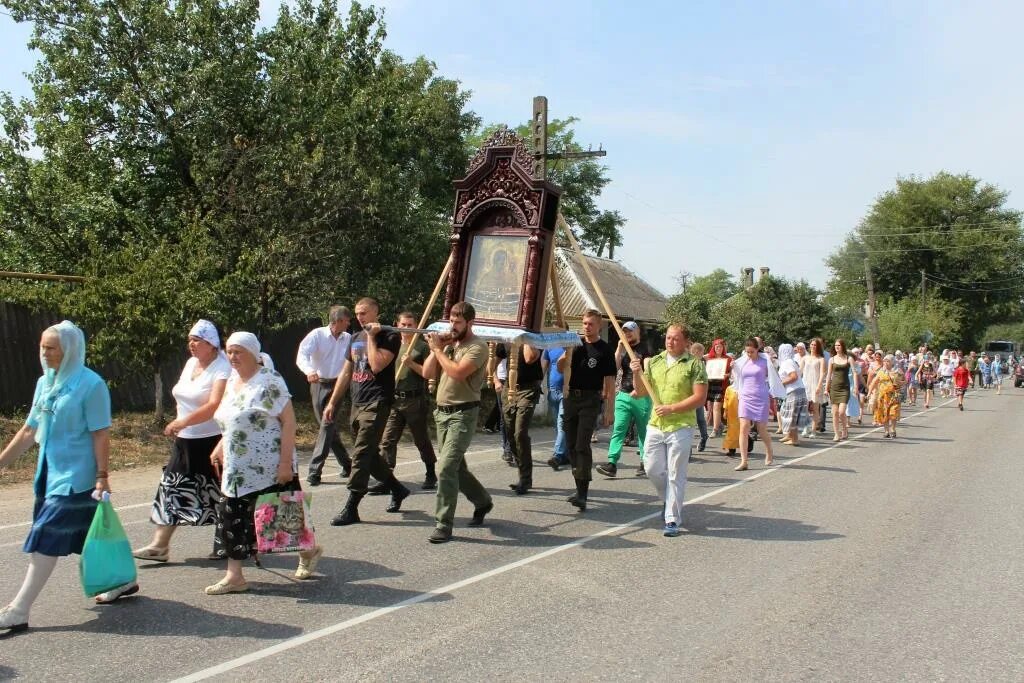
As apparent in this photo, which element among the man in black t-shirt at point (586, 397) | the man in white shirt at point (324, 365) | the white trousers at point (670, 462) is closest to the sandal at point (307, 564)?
the white trousers at point (670, 462)

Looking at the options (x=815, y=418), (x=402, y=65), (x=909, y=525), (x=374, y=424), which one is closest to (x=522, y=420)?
(x=374, y=424)

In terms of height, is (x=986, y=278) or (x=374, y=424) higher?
(x=986, y=278)

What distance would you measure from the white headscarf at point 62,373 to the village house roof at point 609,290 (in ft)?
90.6

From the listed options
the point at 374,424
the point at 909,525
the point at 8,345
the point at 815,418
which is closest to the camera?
the point at 374,424

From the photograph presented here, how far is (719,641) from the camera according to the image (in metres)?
5.09

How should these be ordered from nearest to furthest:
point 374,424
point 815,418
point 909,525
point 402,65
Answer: point 374,424 → point 909,525 → point 815,418 → point 402,65

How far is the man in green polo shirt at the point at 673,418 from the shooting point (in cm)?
786

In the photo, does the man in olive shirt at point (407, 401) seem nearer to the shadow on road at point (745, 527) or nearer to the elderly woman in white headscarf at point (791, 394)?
the shadow on road at point (745, 527)

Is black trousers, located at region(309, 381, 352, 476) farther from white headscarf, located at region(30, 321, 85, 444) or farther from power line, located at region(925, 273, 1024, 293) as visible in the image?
power line, located at region(925, 273, 1024, 293)

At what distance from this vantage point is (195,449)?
20.6 ft

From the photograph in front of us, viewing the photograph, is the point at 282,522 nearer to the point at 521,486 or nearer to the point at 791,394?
the point at 521,486

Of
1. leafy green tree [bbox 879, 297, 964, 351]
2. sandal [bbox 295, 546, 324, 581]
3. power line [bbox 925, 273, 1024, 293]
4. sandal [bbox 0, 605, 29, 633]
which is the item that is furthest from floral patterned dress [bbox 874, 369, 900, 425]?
power line [bbox 925, 273, 1024, 293]

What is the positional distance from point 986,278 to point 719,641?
229ft

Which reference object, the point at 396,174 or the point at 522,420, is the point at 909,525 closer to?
the point at 522,420
